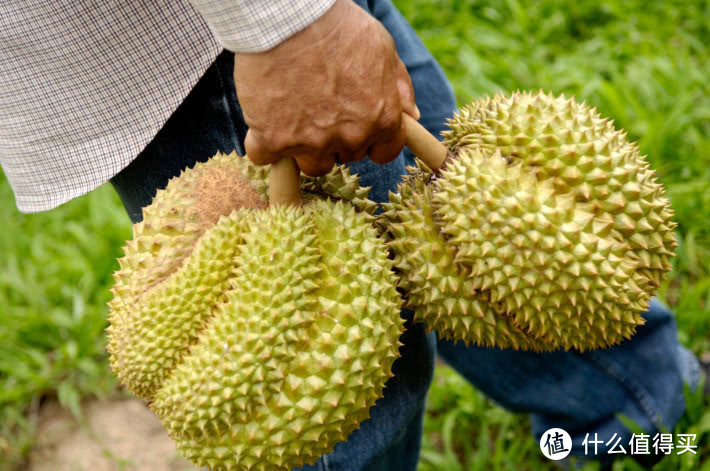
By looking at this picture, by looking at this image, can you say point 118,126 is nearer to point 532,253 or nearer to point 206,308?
point 206,308

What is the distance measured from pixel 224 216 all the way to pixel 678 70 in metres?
3.17

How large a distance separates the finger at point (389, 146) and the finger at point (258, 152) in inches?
7.2

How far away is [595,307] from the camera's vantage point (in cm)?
126

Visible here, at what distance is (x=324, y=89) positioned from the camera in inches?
46.9

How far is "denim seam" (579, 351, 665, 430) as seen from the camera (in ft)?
7.83

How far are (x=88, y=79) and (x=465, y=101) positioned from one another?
2.63m

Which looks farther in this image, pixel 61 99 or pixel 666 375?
pixel 666 375

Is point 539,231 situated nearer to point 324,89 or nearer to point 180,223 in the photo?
point 324,89

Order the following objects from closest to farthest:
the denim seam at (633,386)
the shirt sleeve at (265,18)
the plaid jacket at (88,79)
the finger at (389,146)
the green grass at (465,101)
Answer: the shirt sleeve at (265,18)
the finger at (389,146)
the plaid jacket at (88,79)
the denim seam at (633,386)
the green grass at (465,101)

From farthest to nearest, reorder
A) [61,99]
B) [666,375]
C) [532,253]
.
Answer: [666,375] → [61,99] → [532,253]

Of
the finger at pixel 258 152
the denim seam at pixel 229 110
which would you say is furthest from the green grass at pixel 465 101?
the finger at pixel 258 152

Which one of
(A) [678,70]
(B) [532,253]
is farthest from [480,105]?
(A) [678,70]

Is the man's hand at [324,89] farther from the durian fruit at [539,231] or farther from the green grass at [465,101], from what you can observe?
the green grass at [465,101]

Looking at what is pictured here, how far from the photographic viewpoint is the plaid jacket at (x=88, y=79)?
4.66 ft
